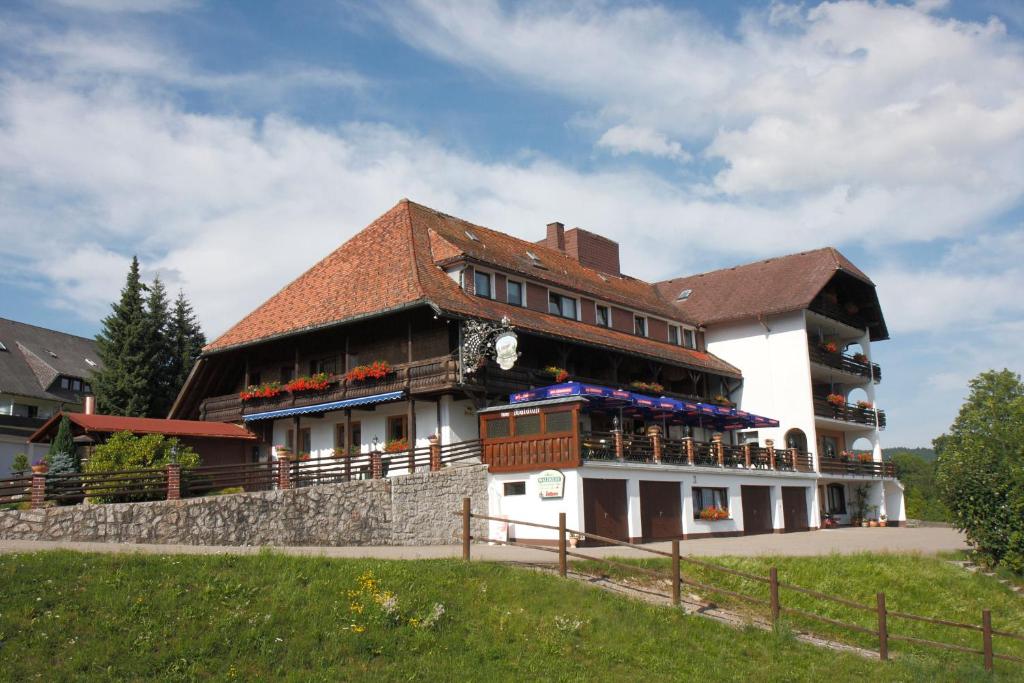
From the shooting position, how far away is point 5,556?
13.0 meters

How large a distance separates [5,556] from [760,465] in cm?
2542

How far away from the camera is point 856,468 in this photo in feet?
128

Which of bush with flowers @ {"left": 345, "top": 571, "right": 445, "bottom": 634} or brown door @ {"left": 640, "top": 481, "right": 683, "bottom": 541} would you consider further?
brown door @ {"left": 640, "top": 481, "right": 683, "bottom": 541}

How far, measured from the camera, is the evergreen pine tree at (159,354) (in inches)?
1644

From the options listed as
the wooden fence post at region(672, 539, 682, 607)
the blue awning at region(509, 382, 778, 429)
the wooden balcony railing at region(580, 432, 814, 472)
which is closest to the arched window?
the wooden balcony railing at region(580, 432, 814, 472)

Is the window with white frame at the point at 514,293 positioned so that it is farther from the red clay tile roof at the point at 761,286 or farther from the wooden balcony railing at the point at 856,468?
the wooden balcony railing at the point at 856,468

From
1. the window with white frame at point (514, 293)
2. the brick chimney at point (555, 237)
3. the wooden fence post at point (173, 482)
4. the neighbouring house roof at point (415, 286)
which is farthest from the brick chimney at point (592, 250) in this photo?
the wooden fence post at point (173, 482)

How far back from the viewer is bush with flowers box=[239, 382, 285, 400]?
99.8 feet

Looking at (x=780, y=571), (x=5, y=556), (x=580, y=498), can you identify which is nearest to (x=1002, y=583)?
(x=780, y=571)

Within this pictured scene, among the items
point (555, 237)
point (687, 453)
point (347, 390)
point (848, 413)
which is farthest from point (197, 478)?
point (848, 413)

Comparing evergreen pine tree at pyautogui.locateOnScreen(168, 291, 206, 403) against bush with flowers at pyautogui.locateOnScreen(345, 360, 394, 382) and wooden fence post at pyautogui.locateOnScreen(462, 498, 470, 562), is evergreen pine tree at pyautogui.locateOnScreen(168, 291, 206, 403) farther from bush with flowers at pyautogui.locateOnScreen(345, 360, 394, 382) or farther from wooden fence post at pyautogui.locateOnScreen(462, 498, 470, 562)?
wooden fence post at pyautogui.locateOnScreen(462, 498, 470, 562)

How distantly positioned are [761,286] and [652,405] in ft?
52.4

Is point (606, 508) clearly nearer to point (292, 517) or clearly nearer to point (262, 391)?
point (292, 517)

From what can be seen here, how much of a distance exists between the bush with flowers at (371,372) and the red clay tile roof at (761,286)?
17.6m
